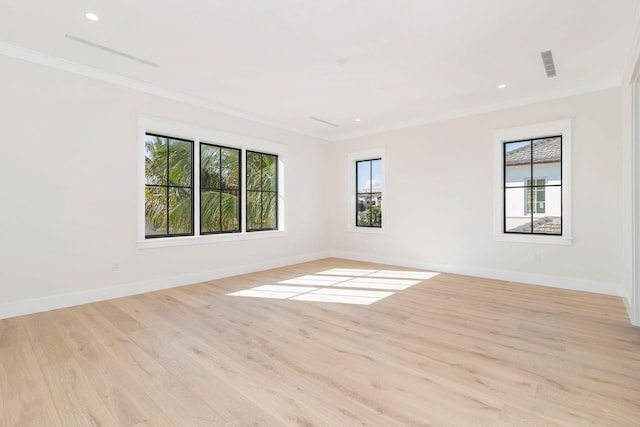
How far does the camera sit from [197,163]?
486 centimetres

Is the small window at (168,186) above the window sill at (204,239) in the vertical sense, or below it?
above

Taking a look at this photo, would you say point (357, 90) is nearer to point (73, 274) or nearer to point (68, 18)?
point (68, 18)

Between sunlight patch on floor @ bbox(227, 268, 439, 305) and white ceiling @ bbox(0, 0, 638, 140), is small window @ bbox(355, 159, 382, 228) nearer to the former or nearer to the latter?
sunlight patch on floor @ bbox(227, 268, 439, 305)

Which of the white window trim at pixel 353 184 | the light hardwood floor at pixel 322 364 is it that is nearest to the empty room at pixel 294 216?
the light hardwood floor at pixel 322 364

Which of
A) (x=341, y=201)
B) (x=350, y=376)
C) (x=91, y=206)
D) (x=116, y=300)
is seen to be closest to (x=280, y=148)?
(x=341, y=201)

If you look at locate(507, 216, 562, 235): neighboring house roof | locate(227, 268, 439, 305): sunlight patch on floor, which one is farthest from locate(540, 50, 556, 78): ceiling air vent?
locate(227, 268, 439, 305): sunlight patch on floor

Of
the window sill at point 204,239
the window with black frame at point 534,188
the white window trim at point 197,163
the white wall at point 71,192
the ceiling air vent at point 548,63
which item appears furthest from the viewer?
the window with black frame at point 534,188

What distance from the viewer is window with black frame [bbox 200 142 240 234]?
17.9ft

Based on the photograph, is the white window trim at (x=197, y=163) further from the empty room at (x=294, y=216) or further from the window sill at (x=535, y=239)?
the window sill at (x=535, y=239)

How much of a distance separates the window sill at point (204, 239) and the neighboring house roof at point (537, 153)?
427 cm

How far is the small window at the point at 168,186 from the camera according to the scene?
15.4 feet

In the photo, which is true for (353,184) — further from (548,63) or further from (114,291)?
(114,291)

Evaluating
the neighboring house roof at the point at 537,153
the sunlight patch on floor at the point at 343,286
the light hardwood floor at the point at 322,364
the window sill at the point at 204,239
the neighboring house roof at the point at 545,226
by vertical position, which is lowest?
the light hardwood floor at the point at 322,364

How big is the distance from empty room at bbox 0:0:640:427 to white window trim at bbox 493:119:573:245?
29 mm
